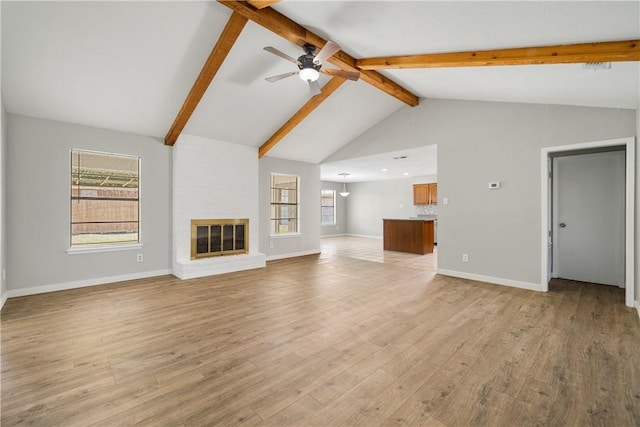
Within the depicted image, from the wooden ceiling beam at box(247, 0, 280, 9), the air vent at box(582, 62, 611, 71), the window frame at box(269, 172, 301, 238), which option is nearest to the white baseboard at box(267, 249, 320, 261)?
the window frame at box(269, 172, 301, 238)

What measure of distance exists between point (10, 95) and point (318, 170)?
5.83 meters

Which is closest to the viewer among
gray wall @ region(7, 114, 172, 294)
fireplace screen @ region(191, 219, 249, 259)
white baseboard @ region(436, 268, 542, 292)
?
gray wall @ region(7, 114, 172, 294)

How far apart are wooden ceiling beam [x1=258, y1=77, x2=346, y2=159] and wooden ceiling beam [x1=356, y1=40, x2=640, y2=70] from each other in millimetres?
1053

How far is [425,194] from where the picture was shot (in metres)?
10.4

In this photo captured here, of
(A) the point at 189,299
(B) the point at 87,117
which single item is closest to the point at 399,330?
(A) the point at 189,299

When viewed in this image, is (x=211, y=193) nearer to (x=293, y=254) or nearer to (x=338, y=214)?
(x=293, y=254)

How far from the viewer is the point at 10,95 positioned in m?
3.66

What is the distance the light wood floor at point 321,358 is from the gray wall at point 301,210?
278cm

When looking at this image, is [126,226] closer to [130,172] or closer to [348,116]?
[130,172]

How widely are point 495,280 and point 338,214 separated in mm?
8503

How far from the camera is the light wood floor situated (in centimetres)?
175

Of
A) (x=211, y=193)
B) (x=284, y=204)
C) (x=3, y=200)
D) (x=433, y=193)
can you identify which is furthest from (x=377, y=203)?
(x=3, y=200)

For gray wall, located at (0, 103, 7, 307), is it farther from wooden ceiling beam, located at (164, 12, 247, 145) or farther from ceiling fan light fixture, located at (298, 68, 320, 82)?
ceiling fan light fixture, located at (298, 68, 320, 82)

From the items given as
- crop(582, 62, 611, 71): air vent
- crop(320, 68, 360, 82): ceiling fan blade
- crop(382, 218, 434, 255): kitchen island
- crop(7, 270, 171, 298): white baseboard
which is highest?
crop(320, 68, 360, 82): ceiling fan blade
